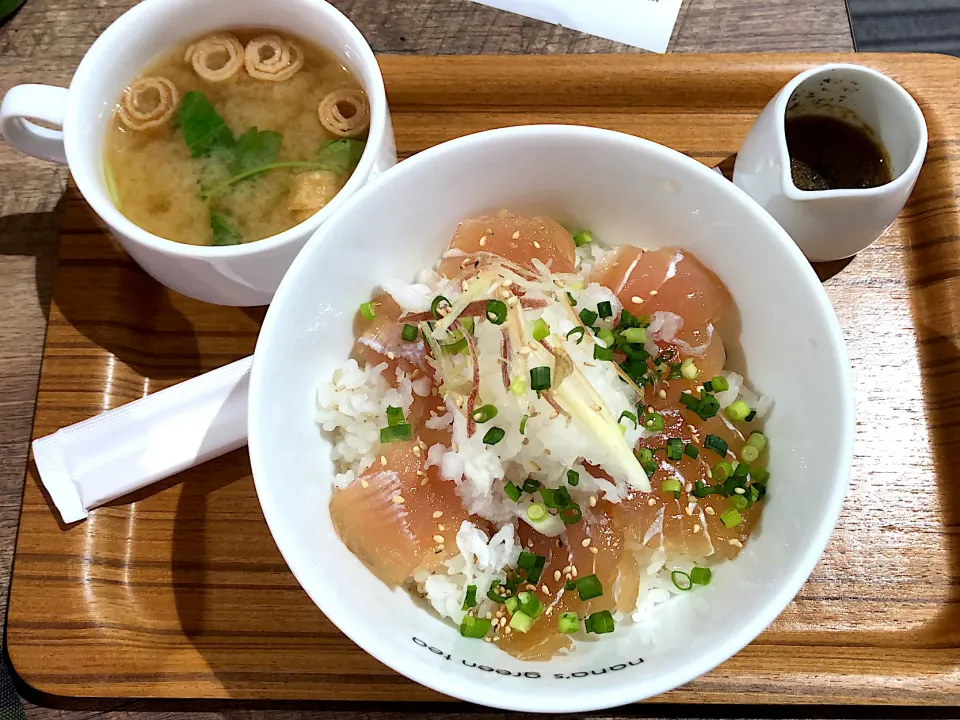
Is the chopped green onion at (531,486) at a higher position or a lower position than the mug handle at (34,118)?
lower

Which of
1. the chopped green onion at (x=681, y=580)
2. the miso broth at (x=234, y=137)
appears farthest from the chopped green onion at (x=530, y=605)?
the miso broth at (x=234, y=137)

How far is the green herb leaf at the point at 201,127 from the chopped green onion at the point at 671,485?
1228 mm

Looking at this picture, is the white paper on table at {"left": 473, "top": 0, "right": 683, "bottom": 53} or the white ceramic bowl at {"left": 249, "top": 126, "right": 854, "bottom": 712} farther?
the white paper on table at {"left": 473, "top": 0, "right": 683, "bottom": 53}

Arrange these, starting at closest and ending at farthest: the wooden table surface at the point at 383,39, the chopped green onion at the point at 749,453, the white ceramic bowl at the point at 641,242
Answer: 1. the white ceramic bowl at the point at 641,242
2. the chopped green onion at the point at 749,453
3. the wooden table surface at the point at 383,39

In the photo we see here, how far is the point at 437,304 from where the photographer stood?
1376 millimetres

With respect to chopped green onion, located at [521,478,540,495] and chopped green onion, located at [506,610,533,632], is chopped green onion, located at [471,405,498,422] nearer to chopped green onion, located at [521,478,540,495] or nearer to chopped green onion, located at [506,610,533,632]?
chopped green onion, located at [521,478,540,495]

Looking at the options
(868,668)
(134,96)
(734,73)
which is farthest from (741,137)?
(134,96)

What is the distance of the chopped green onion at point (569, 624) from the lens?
1244 mm

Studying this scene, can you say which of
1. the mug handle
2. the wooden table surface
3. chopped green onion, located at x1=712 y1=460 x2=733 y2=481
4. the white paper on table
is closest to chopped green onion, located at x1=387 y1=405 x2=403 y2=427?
chopped green onion, located at x1=712 y1=460 x2=733 y2=481

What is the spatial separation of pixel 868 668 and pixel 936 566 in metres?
0.28

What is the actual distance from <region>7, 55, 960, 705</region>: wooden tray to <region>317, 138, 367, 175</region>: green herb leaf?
0.23 metres

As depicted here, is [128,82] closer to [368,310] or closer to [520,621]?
[368,310]

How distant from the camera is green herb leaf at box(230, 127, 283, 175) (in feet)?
5.48

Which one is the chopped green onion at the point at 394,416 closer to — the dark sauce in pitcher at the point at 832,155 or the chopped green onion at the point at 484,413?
the chopped green onion at the point at 484,413
